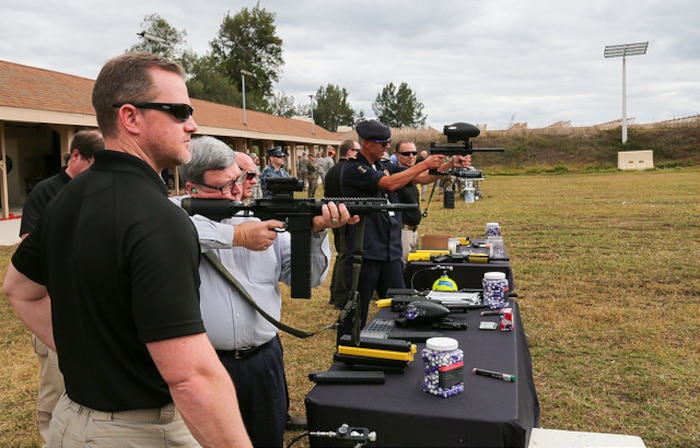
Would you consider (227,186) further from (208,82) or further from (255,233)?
(208,82)

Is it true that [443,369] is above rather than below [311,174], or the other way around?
below

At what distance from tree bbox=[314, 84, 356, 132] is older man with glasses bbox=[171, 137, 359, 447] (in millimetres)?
96522

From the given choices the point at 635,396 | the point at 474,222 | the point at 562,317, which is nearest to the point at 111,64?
the point at 635,396

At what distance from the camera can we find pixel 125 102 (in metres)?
1.54

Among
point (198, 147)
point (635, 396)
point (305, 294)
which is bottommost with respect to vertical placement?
point (635, 396)

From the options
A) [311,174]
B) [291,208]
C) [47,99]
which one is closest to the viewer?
[291,208]

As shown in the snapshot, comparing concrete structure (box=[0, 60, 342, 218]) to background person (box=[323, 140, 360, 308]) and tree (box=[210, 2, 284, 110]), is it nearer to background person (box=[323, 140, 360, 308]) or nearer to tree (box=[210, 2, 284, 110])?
background person (box=[323, 140, 360, 308])

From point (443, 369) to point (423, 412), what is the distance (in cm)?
20

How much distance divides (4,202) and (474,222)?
Result: 41.6 feet

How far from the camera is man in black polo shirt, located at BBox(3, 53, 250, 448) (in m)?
1.40

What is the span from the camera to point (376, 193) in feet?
15.9

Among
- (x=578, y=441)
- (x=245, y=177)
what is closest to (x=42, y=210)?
(x=245, y=177)

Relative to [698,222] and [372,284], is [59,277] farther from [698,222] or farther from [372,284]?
[698,222]

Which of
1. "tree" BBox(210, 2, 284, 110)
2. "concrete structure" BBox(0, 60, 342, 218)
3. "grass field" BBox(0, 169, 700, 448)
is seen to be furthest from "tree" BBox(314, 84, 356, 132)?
"grass field" BBox(0, 169, 700, 448)
